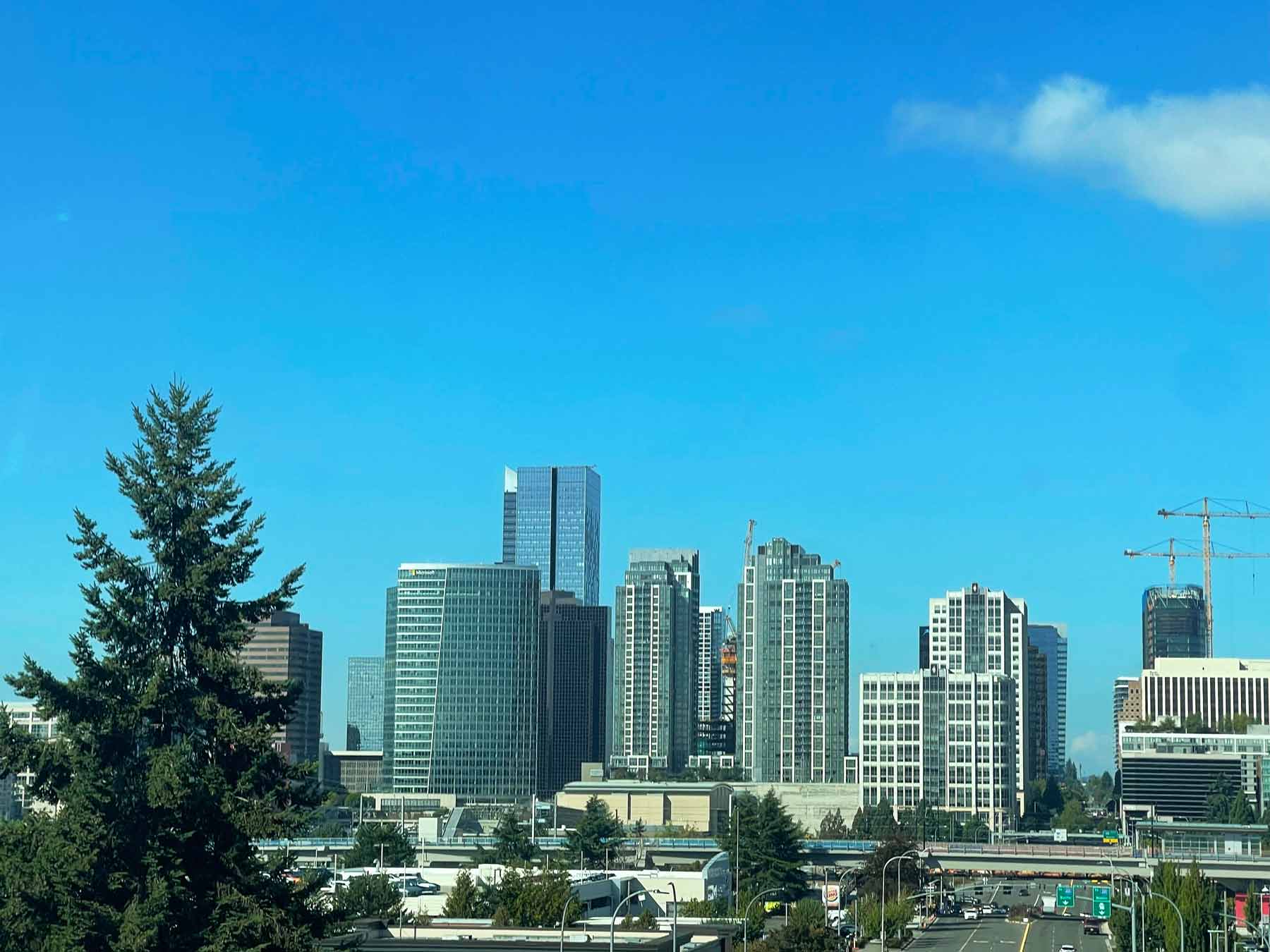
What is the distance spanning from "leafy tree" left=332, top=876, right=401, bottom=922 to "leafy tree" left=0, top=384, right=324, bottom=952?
152 feet

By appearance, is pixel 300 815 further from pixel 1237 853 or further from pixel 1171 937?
pixel 1237 853

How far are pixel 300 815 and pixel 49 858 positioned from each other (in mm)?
8411

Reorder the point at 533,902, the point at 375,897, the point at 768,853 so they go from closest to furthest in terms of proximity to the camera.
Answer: the point at 533,902 < the point at 375,897 < the point at 768,853

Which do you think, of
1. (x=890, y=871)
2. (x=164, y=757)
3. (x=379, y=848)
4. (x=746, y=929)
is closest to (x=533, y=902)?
(x=746, y=929)

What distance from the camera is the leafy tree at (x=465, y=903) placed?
12738cm

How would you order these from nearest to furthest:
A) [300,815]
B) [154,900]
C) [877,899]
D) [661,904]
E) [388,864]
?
[154,900], [300,815], [661,904], [877,899], [388,864]

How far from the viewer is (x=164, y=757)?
57656 millimetres

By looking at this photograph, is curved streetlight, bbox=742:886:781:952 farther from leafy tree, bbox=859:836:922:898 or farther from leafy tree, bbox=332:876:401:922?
leafy tree, bbox=859:836:922:898

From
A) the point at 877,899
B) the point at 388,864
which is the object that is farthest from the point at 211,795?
the point at 388,864

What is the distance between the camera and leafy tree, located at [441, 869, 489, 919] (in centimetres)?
12738

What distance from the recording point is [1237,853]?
17662 centimetres

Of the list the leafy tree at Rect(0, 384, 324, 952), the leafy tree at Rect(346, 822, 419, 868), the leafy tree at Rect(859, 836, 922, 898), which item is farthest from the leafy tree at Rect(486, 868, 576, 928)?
the leafy tree at Rect(346, 822, 419, 868)

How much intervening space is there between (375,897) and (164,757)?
71.2m

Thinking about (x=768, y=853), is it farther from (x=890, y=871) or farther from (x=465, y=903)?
(x=465, y=903)
